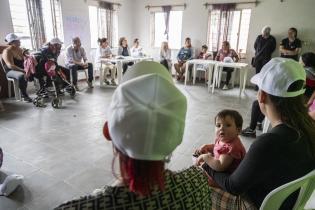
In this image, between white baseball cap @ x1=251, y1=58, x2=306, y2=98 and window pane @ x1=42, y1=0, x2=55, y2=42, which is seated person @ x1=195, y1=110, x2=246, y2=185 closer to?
→ white baseball cap @ x1=251, y1=58, x2=306, y2=98

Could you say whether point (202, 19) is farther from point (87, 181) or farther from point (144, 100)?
point (144, 100)

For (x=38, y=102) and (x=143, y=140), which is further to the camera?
(x=38, y=102)

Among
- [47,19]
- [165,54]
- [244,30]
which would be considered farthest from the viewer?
[165,54]

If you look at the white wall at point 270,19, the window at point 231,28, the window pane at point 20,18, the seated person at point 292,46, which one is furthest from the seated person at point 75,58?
the seated person at point 292,46

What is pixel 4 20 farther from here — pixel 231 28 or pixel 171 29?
pixel 231 28

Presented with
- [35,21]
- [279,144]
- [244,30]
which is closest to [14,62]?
[35,21]

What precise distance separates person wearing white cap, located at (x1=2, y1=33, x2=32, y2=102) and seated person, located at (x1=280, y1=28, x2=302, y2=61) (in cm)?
540

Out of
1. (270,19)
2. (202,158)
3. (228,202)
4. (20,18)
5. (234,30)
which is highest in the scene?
(270,19)

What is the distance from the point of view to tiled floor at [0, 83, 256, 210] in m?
1.88

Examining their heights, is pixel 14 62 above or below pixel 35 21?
below

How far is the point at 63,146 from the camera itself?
262 cm

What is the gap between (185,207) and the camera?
0.70 m

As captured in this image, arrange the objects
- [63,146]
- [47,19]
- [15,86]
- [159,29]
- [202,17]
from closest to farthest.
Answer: [63,146] < [15,86] < [47,19] < [202,17] < [159,29]

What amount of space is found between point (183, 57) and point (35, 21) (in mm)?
3708
